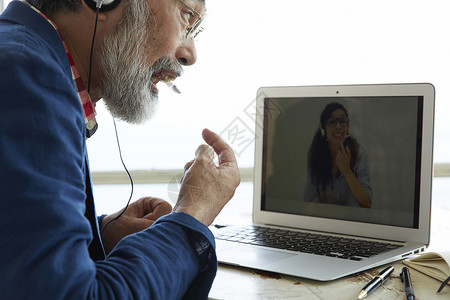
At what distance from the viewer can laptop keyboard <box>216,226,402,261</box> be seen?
3.15ft

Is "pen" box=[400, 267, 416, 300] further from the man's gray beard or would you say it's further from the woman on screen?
the man's gray beard

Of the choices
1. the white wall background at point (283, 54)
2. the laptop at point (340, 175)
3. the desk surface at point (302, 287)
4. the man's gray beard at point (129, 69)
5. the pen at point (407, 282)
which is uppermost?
the white wall background at point (283, 54)

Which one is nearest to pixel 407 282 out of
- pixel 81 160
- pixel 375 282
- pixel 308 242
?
pixel 375 282

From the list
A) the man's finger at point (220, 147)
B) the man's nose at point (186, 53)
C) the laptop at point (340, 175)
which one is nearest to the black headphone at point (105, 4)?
the man's nose at point (186, 53)

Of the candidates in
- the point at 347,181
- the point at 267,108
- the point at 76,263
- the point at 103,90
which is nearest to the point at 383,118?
the point at 347,181

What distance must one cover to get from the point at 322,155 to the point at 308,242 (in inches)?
10.0

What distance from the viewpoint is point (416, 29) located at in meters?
2.52

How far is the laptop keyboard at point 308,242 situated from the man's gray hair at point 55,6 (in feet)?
1.93

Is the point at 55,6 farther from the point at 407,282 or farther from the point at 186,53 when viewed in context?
the point at 407,282

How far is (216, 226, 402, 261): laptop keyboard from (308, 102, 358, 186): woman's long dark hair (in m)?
0.15

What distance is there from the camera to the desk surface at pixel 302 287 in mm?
731

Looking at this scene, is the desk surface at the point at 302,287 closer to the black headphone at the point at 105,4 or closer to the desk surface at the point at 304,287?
the desk surface at the point at 304,287

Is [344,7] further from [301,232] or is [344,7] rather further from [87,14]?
[87,14]

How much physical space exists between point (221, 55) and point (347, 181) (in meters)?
1.46
